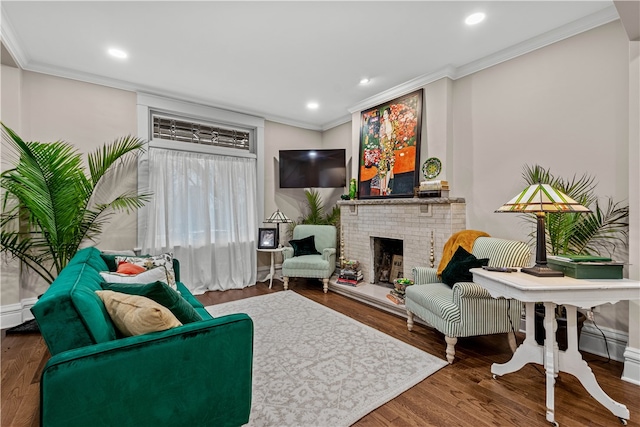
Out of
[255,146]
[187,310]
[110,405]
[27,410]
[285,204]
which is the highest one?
[255,146]

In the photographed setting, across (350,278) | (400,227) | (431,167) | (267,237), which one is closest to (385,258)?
(350,278)

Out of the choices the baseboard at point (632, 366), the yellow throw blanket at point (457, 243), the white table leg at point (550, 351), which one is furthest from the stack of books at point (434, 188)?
the baseboard at point (632, 366)

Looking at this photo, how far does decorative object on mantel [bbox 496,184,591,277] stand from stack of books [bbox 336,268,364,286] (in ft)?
7.73

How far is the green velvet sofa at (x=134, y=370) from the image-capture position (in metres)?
1.02

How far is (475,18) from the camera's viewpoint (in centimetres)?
237

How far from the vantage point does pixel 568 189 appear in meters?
2.49

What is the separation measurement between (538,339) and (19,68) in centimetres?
553

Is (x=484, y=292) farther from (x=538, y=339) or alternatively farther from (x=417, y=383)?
(x=417, y=383)

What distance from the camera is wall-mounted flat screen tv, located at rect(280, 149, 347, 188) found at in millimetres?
4699

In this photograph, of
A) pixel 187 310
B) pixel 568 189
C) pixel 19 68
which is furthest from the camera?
pixel 19 68

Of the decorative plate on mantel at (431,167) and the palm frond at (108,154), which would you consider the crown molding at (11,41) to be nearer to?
the palm frond at (108,154)

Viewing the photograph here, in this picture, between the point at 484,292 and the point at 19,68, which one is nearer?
the point at 484,292

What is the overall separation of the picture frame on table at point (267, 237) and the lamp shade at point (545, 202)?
3.29 metres

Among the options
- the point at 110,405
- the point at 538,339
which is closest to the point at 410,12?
the point at 538,339
